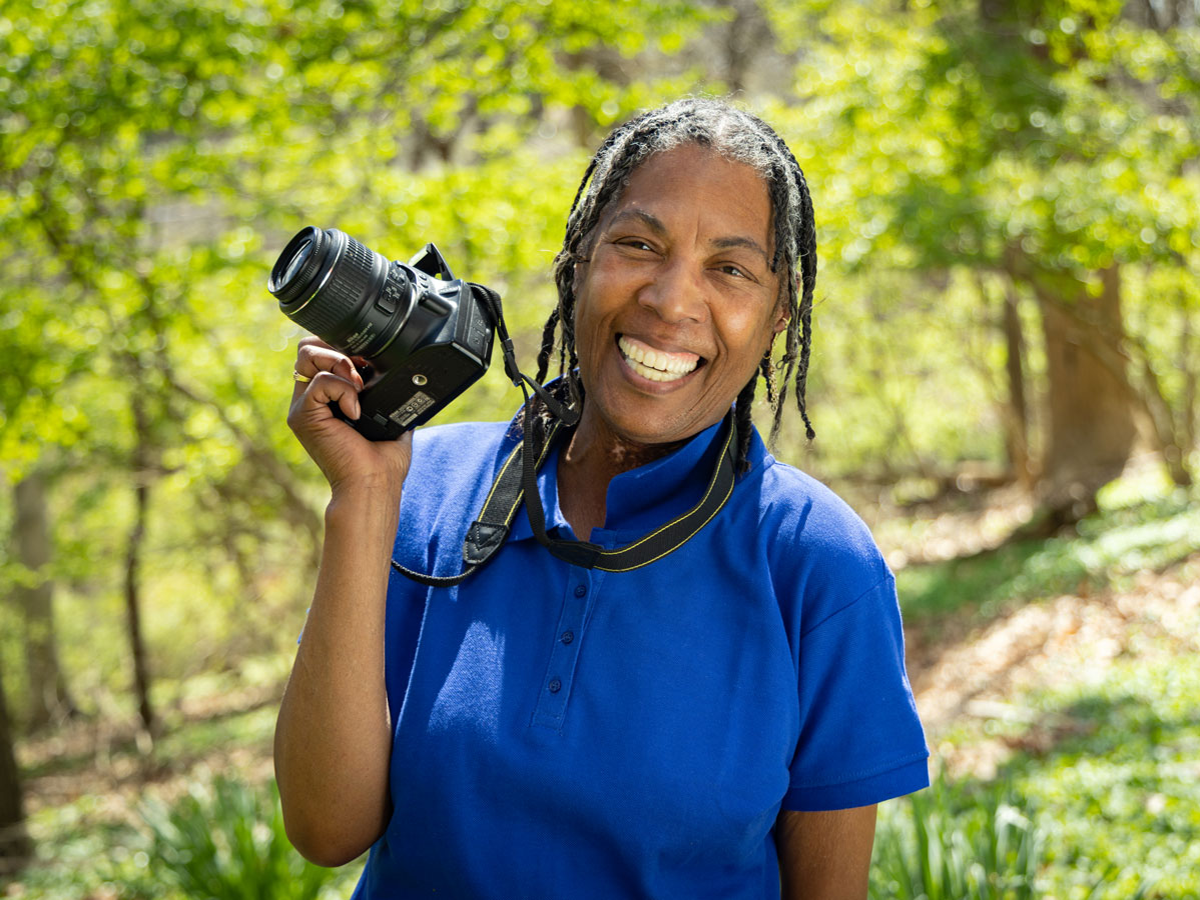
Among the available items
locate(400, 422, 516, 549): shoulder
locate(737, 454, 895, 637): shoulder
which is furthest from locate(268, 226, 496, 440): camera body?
locate(737, 454, 895, 637): shoulder

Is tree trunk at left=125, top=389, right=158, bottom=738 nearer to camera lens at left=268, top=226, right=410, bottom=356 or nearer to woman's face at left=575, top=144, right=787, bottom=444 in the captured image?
camera lens at left=268, top=226, right=410, bottom=356

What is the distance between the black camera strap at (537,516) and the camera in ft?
4.54

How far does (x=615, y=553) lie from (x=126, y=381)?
6.73 m

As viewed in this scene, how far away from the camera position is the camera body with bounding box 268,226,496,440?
140 cm

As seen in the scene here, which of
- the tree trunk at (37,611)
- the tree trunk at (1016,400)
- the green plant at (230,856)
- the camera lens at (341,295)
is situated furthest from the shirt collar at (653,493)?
the tree trunk at (37,611)

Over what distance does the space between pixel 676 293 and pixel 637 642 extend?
0.47 m

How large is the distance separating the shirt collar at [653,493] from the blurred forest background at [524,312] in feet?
1.79

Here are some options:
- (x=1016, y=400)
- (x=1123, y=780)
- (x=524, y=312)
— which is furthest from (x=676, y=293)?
(x=1016, y=400)

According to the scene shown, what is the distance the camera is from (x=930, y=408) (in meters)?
15.6

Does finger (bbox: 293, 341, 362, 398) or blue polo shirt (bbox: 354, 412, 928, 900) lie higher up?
finger (bbox: 293, 341, 362, 398)

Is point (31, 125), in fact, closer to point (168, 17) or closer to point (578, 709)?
point (168, 17)

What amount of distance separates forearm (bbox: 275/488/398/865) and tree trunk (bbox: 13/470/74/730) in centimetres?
1202

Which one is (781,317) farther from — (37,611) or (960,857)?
(37,611)

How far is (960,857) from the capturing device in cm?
295
